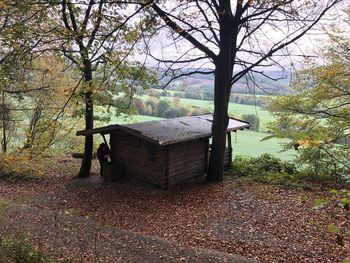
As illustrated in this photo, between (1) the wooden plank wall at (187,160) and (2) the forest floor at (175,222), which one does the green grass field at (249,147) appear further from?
(2) the forest floor at (175,222)

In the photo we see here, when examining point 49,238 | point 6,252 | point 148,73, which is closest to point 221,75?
point 148,73

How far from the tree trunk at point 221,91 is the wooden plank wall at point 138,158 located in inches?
92.6

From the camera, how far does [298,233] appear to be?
840cm

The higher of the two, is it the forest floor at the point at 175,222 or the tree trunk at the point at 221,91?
the tree trunk at the point at 221,91

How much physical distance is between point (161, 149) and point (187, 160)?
1616mm

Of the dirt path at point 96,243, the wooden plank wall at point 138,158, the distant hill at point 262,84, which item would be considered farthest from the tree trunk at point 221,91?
the dirt path at point 96,243

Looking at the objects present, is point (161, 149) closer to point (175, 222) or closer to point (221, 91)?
point (221, 91)

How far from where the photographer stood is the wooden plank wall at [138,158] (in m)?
13.0

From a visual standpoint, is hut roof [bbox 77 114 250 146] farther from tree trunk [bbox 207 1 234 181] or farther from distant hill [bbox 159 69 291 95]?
distant hill [bbox 159 69 291 95]

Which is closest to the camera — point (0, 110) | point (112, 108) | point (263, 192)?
point (263, 192)

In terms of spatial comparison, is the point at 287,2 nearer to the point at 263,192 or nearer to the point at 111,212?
the point at 263,192

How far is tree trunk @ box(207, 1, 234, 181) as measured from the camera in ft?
41.2

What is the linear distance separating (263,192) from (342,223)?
3728 mm

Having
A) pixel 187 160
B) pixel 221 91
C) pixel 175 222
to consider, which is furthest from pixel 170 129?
pixel 175 222
